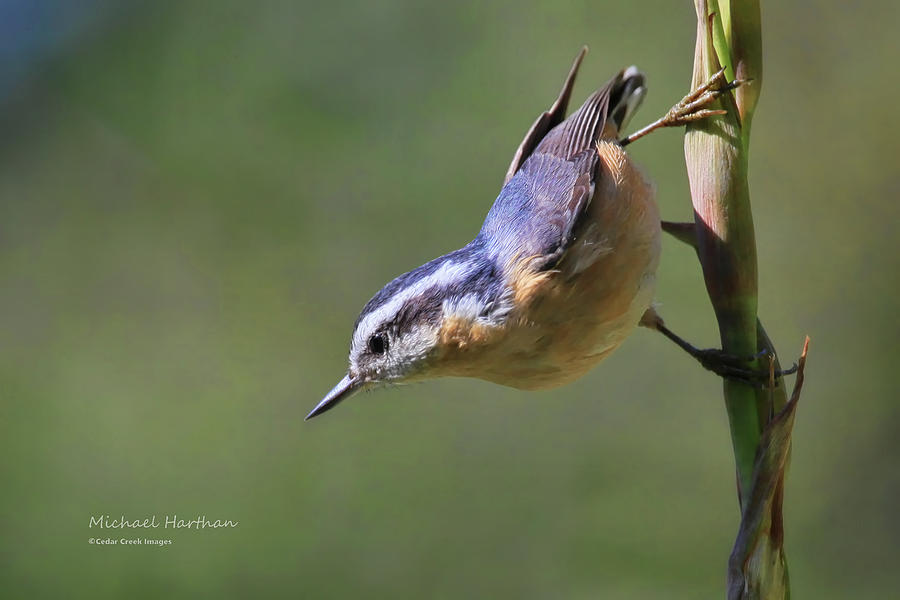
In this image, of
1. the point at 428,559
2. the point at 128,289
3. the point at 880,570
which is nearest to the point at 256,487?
the point at 428,559

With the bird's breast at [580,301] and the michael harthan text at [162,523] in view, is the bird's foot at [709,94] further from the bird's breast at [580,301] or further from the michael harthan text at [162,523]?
the michael harthan text at [162,523]

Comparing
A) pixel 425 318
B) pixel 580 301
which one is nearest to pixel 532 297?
pixel 580 301

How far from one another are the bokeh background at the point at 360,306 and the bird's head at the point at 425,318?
6.16 feet

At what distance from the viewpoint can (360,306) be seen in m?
3.99

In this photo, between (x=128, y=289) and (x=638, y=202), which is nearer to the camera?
(x=638, y=202)

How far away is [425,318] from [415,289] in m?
0.07

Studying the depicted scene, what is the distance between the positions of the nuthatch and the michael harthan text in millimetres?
1848

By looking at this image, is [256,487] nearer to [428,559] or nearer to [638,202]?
[428,559]

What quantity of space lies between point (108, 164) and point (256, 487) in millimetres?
2020

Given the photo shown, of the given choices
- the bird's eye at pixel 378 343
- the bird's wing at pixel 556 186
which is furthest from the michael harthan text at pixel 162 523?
the bird's wing at pixel 556 186

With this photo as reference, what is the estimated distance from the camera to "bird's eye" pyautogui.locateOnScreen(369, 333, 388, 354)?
1.91m

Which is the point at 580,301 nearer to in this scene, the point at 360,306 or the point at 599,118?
the point at 599,118

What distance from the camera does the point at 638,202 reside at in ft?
6.44

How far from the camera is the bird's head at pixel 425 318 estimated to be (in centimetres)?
185
